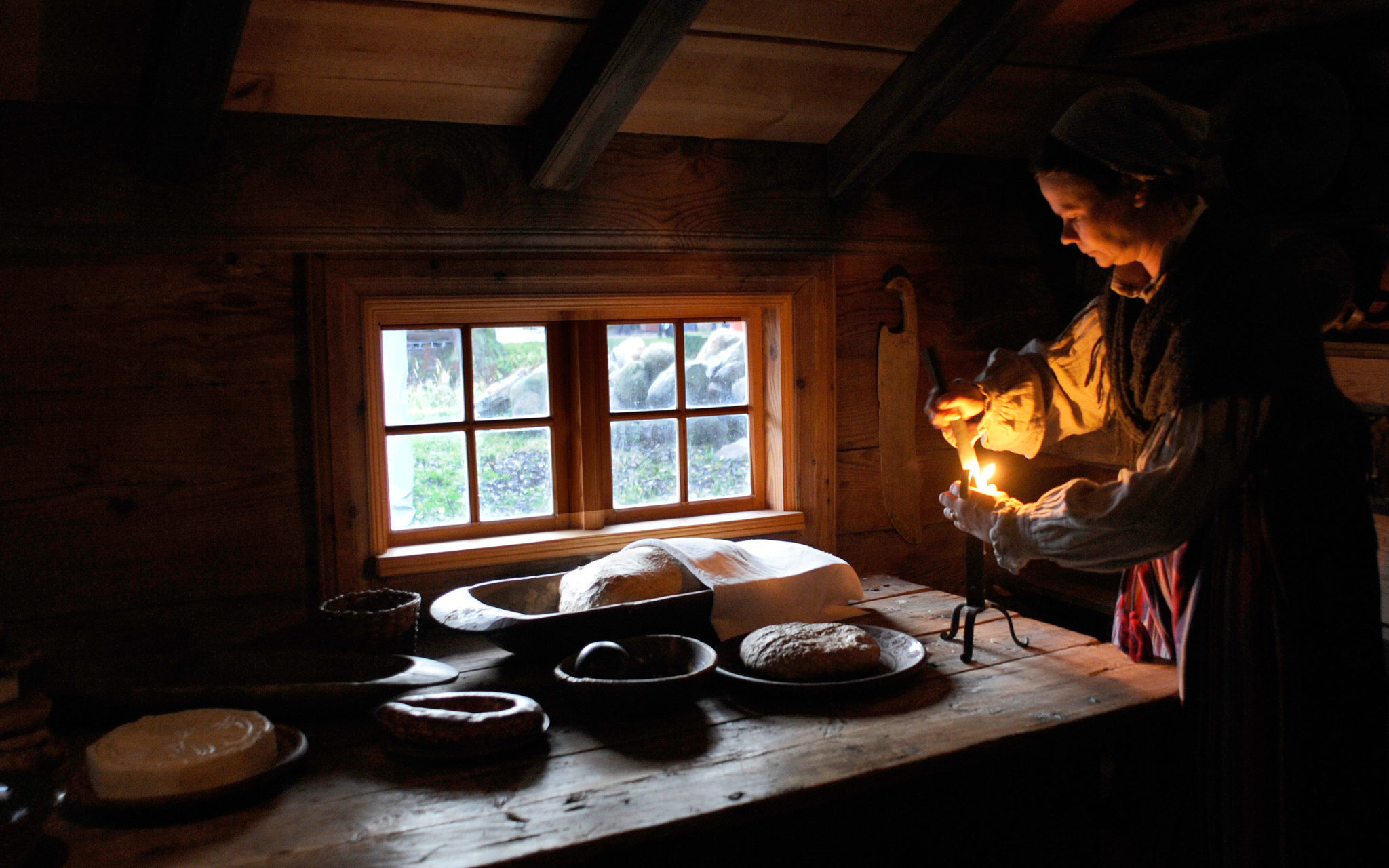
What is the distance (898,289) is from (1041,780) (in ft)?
4.51

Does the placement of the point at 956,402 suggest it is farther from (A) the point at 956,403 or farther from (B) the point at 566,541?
(B) the point at 566,541

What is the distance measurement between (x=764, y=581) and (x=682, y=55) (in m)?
1.16

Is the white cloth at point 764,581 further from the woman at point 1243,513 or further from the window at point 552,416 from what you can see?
the woman at point 1243,513

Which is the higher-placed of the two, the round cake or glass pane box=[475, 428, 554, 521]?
glass pane box=[475, 428, 554, 521]

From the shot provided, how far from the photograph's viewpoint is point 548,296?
7.64ft

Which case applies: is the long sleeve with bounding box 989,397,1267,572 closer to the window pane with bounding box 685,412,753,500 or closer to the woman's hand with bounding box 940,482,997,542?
the woman's hand with bounding box 940,482,997,542

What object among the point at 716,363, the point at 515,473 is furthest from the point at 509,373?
the point at 716,363

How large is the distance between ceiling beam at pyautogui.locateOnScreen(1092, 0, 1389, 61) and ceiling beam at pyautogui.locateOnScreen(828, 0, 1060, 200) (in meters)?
0.44

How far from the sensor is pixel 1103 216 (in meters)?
1.63

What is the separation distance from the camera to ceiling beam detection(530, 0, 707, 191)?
5.57 ft

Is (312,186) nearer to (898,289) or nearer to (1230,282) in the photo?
(898,289)

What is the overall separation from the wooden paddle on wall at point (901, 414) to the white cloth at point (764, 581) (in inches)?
21.3

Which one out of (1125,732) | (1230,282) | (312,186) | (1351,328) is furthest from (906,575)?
(312,186)

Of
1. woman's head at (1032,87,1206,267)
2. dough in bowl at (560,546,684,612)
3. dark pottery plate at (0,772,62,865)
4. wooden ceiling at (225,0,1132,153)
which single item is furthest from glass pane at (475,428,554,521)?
woman's head at (1032,87,1206,267)
